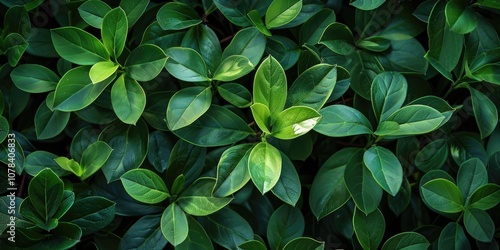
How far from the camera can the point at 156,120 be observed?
1.02 meters

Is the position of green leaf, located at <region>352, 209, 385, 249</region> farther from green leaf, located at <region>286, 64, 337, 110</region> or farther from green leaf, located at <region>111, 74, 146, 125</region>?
green leaf, located at <region>111, 74, 146, 125</region>

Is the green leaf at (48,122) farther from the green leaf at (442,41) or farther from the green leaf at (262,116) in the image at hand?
the green leaf at (442,41)

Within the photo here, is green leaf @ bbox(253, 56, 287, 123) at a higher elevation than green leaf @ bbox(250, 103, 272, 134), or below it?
higher

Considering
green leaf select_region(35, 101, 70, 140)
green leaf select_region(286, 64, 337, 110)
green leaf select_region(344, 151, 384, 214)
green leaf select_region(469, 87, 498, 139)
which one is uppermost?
green leaf select_region(286, 64, 337, 110)

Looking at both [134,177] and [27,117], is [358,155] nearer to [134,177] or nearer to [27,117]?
[134,177]

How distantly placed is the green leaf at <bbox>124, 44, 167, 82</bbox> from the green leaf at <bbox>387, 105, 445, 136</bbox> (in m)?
0.42

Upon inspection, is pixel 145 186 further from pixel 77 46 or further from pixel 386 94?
pixel 386 94

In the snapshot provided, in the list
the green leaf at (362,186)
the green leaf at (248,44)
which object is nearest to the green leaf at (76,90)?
the green leaf at (248,44)

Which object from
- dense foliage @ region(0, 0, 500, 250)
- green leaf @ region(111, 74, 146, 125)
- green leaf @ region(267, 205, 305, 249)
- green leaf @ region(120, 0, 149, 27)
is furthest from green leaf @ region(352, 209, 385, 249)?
green leaf @ region(120, 0, 149, 27)

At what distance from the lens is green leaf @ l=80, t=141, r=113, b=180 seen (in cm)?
98

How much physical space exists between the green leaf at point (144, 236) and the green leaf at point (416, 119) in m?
0.46

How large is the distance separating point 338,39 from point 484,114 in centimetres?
31

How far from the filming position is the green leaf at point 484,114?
1.03m

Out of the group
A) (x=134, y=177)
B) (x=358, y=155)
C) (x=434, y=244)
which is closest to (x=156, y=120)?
(x=134, y=177)
